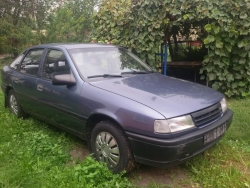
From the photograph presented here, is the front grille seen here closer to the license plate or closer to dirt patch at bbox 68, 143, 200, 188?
the license plate

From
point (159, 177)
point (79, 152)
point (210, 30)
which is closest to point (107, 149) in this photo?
point (159, 177)

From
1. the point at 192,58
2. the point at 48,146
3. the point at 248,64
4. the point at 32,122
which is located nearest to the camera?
the point at 48,146

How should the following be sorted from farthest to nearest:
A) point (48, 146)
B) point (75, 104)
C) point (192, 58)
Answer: point (192, 58) < point (48, 146) < point (75, 104)

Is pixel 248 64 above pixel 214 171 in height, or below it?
above

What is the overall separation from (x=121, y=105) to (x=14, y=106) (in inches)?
122

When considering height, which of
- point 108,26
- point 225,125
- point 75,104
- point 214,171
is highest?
point 108,26

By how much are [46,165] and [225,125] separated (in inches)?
87.1

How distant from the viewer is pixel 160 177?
9.76 feet

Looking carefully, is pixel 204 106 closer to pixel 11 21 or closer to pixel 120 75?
pixel 120 75

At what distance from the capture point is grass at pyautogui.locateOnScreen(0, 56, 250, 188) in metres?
2.72

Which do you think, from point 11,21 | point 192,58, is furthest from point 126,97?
point 11,21

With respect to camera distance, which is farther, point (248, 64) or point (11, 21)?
point (11, 21)

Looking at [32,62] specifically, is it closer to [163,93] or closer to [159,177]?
[163,93]

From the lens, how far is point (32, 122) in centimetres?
463
